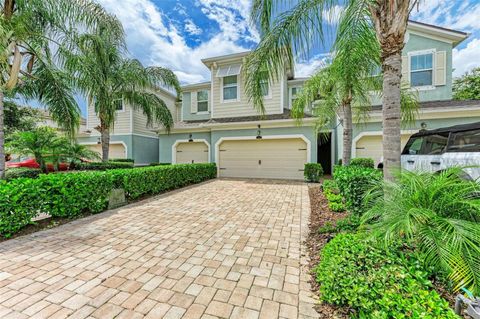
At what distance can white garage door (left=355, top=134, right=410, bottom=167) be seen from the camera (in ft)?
32.9

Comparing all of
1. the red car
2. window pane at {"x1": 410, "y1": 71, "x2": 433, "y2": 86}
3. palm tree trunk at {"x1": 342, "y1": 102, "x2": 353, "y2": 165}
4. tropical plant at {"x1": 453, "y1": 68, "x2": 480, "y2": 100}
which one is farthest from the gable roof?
the red car

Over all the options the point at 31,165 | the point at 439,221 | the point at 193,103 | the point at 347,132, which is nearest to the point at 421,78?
the point at 347,132

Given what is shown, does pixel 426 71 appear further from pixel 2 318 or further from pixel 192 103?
pixel 2 318

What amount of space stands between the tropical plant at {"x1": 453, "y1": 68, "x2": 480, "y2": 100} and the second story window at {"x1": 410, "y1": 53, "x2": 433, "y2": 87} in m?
11.9

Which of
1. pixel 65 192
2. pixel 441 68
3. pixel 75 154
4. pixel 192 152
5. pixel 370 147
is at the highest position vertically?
pixel 441 68

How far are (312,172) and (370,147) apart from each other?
3.02 meters

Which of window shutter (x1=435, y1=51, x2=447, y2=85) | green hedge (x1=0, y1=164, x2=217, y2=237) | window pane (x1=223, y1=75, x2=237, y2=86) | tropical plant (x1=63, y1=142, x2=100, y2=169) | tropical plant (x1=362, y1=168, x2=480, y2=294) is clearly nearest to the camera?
tropical plant (x1=362, y1=168, x2=480, y2=294)

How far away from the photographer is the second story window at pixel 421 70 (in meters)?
10.5

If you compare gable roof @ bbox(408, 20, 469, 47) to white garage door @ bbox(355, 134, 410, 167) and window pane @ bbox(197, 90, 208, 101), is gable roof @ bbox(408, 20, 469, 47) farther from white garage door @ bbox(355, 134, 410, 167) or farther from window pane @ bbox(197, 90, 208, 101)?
window pane @ bbox(197, 90, 208, 101)

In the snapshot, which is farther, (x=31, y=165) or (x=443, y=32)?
(x=31, y=165)

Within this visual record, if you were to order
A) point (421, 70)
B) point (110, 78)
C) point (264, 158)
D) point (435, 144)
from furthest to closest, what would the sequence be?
point (264, 158), point (421, 70), point (110, 78), point (435, 144)

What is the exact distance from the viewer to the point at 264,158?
1189 cm

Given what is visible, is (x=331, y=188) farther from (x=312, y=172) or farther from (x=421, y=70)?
(x=421, y=70)

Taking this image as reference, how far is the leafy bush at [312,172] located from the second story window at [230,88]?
245 inches
